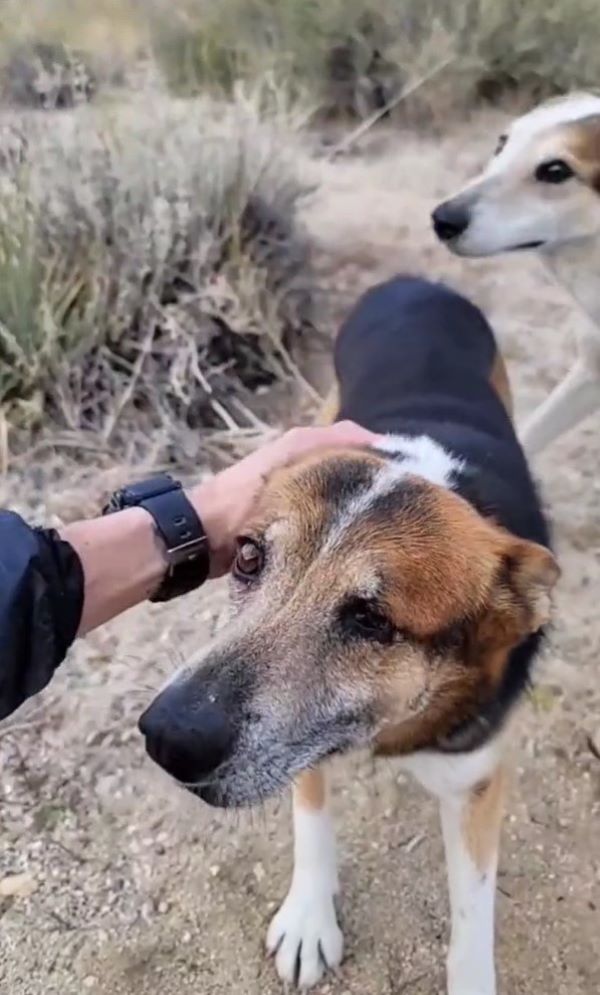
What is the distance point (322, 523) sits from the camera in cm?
201

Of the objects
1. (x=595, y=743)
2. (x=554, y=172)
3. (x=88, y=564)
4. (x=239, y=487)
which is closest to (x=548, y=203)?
(x=554, y=172)

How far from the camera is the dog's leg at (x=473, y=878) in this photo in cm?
245

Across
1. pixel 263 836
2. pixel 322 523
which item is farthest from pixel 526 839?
pixel 322 523

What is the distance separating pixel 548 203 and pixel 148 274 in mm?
1397

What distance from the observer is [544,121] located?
12.1 ft

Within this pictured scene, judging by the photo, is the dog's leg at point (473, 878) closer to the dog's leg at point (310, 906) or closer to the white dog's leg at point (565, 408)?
the dog's leg at point (310, 906)

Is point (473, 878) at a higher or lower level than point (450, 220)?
lower

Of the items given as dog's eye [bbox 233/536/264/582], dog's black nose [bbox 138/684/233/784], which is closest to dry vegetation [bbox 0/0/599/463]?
dog's eye [bbox 233/536/264/582]

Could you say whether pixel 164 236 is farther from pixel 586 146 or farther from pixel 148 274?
pixel 586 146

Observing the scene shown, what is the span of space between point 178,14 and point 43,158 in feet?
8.05

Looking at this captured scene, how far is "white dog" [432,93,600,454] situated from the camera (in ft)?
11.8

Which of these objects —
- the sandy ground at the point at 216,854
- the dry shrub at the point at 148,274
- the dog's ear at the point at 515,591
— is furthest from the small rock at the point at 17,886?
the dry shrub at the point at 148,274

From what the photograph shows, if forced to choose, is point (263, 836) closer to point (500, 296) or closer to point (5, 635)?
point (5, 635)

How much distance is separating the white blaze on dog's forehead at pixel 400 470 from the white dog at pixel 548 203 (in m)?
1.40
